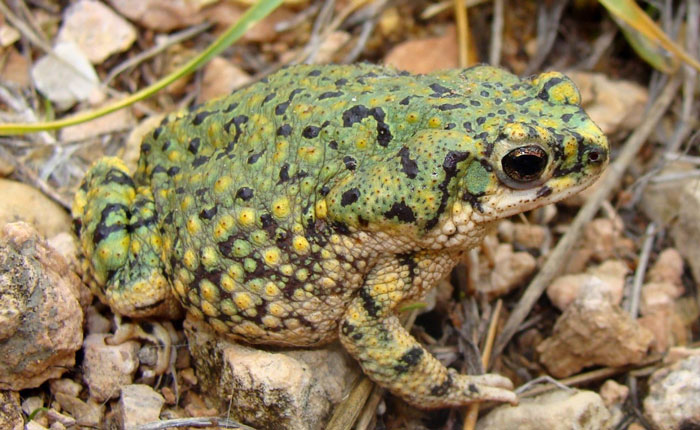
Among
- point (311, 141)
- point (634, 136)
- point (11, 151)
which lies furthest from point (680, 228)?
point (11, 151)

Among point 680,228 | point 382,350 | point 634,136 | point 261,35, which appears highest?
point 261,35

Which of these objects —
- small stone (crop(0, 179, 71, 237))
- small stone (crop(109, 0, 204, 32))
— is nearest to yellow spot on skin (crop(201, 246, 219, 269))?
small stone (crop(0, 179, 71, 237))

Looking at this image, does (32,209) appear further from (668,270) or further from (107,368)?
(668,270)

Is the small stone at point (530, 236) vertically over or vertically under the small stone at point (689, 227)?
under

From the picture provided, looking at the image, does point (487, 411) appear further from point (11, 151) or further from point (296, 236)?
point (11, 151)

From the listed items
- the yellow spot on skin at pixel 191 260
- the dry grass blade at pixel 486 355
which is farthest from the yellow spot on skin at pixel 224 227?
the dry grass blade at pixel 486 355

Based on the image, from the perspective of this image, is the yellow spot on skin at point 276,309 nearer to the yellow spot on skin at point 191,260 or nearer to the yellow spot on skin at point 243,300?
the yellow spot on skin at point 243,300

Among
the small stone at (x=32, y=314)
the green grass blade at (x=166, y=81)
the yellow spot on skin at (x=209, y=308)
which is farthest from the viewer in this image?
the green grass blade at (x=166, y=81)
